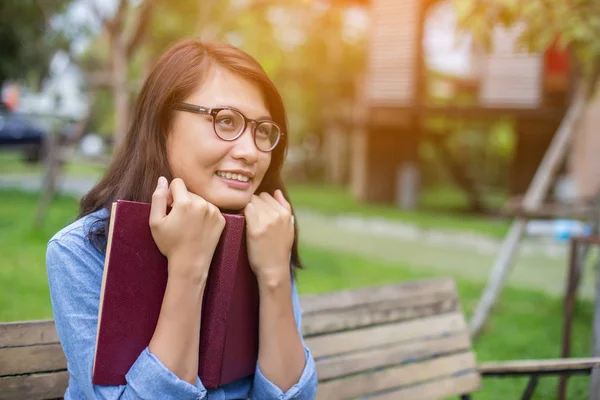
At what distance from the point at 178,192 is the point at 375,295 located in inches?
56.3

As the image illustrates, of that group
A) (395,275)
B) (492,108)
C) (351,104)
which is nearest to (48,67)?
(351,104)

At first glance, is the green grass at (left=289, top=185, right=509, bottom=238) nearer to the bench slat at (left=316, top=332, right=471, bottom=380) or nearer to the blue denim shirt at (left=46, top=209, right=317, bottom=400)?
the bench slat at (left=316, top=332, right=471, bottom=380)

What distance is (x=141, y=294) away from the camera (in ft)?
4.96

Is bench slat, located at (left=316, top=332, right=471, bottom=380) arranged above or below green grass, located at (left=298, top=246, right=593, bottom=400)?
above

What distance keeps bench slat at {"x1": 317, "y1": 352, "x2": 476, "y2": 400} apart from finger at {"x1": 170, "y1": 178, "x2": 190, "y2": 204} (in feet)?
4.02

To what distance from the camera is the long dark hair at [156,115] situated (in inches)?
66.4

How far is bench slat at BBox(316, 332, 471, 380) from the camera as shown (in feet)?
8.20

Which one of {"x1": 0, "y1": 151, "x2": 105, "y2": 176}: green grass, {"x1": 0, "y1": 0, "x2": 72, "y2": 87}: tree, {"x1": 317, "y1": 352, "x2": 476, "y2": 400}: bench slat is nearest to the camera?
{"x1": 317, "y1": 352, "x2": 476, "y2": 400}: bench slat

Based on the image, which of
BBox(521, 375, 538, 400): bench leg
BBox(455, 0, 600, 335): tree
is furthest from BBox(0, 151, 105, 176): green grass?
BBox(521, 375, 538, 400): bench leg

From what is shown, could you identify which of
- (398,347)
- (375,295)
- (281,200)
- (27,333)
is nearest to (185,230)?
(281,200)

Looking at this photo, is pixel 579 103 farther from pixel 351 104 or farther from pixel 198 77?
pixel 351 104

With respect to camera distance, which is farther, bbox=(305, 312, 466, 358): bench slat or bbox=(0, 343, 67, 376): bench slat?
bbox=(305, 312, 466, 358): bench slat

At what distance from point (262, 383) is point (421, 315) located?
4.20 feet

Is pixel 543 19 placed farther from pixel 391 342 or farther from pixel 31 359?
pixel 31 359
